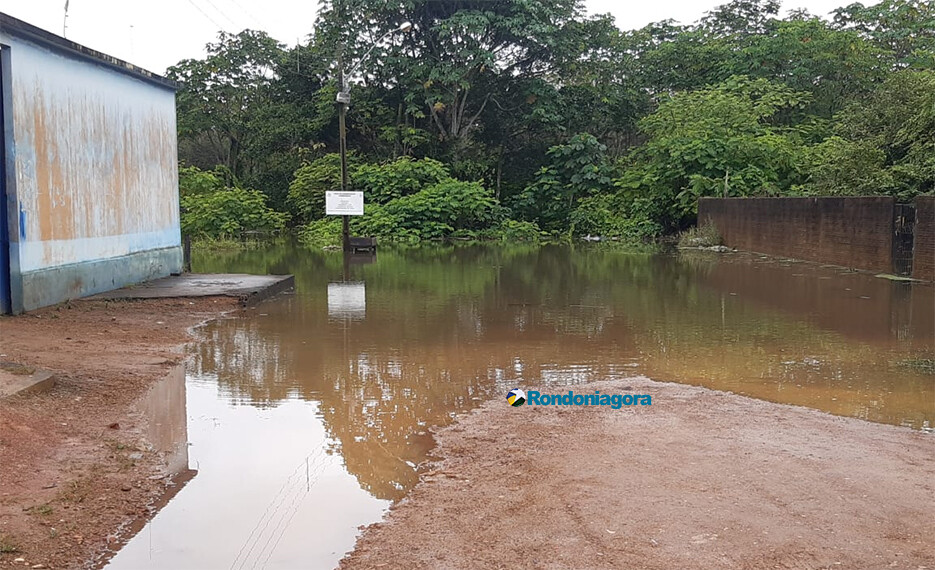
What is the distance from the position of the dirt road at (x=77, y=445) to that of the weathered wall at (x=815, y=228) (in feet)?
46.9

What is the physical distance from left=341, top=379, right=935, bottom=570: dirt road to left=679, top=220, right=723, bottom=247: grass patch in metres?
21.5

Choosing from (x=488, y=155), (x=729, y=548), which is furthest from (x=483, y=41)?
(x=729, y=548)

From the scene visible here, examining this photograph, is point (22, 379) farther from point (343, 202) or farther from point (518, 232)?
point (518, 232)

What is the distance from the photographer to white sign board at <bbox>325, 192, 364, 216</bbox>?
2825 centimetres

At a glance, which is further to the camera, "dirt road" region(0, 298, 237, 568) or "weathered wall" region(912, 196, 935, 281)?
"weathered wall" region(912, 196, 935, 281)

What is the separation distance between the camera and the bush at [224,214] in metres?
31.9

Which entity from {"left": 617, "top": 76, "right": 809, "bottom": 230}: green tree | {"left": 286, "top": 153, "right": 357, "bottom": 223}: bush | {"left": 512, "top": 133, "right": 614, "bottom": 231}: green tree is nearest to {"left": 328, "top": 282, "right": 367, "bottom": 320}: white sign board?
{"left": 617, "top": 76, "right": 809, "bottom": 230}: green tree

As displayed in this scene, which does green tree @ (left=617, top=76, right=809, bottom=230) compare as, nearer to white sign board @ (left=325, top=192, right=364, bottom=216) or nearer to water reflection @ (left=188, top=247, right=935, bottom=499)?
white sign board @ (left=325, top=192, right=364, bottom=216)

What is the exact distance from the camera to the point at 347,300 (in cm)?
1487

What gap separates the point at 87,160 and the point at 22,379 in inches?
290

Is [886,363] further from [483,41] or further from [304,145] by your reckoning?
[304,145]

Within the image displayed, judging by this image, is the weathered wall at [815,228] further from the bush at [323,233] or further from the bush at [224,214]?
the bush at [224,214]

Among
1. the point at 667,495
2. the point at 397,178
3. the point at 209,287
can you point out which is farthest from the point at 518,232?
the point at 667,495

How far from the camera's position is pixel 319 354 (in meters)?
10.1
